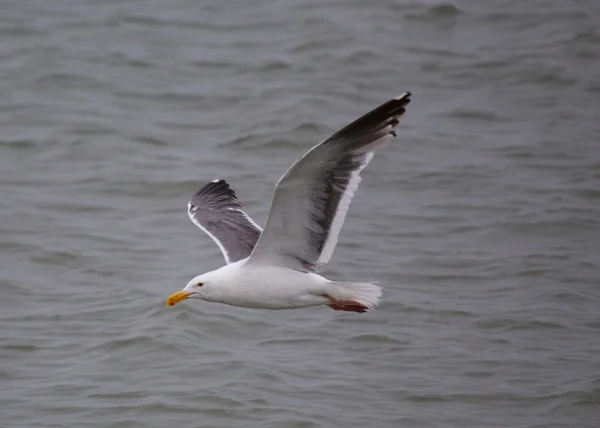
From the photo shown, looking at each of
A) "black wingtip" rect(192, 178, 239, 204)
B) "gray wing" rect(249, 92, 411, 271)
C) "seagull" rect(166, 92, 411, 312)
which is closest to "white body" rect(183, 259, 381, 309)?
"seagull" rect(166, 92, 411, 312)

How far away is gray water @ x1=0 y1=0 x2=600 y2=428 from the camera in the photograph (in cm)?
820

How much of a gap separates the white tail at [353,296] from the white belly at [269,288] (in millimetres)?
57

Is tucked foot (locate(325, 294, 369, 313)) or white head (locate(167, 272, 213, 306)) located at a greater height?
white head (locate(167, 272, 213, 306))

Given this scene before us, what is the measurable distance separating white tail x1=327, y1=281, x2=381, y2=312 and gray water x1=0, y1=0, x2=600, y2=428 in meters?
1.38

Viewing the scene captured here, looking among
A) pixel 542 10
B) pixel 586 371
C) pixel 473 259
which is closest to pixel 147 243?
pixel 473 259

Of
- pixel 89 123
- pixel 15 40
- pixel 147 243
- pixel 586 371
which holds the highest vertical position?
pixel 15 40

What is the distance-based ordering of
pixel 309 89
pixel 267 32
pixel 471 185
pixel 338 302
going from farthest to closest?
pixel 267 32, pixel 309 89, pixel 471 185, pixel 338 302

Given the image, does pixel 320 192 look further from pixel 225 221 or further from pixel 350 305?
pixel 225 221

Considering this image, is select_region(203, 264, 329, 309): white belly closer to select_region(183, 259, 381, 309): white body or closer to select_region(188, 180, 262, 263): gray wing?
select_region(183, 259, 381, 309): white body

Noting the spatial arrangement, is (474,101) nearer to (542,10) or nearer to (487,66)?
(487,66)

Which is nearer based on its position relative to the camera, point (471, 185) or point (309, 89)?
point (471, 185)

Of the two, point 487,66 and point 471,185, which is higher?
point 487,66

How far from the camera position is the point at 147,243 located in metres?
10.5

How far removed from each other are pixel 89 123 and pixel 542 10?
21.3 feet
